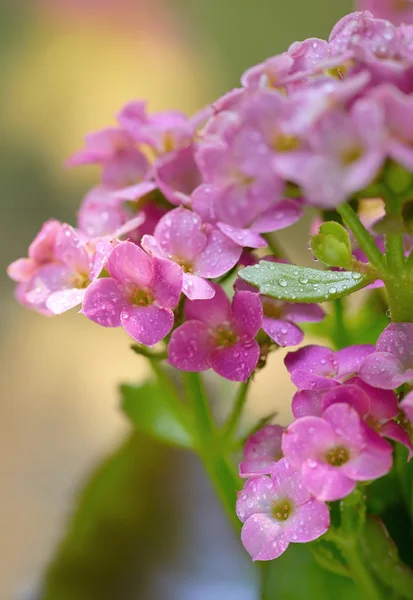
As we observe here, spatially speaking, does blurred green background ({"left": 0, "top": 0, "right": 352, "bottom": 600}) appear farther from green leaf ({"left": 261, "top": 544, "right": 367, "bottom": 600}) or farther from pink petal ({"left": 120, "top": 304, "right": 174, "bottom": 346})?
pink petal ({"left": 120, "top": 304, "right": 174, "bottom": 346})

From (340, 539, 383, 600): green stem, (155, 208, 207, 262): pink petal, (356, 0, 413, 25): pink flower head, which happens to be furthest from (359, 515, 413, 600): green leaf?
(356, 0, 413, 25): pink flower head

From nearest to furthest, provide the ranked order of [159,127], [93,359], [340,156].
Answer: [340,156] < [159,127] < [93,359]

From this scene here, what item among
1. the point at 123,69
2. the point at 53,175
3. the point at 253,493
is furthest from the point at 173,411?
the point at 123,69

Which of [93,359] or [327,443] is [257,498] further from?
[93,359]

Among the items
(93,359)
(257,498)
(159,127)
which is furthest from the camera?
(93,359)

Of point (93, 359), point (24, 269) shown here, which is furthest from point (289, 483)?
point (93, 359)

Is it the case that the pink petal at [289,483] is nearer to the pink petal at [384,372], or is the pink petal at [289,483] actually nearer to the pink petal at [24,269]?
the pink petal at [384,372]

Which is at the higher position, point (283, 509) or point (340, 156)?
point (340, 156)

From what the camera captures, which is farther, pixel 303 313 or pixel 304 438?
pixel 303 313
